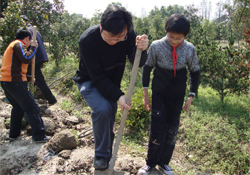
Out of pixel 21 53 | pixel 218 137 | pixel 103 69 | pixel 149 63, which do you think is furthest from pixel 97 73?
pixel 218 137

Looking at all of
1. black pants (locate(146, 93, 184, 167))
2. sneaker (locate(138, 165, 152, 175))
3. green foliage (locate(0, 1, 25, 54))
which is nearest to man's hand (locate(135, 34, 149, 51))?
black pants (locate(146, 93, 184, 167))

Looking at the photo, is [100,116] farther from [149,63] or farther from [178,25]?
[178,25]

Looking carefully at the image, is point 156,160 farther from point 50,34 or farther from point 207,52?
point 50,34

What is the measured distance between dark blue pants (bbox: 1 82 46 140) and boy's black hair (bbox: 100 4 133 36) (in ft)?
6.65

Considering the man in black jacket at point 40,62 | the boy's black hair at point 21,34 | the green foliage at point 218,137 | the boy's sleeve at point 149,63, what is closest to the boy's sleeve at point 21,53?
the boy's black hair at point 21,34

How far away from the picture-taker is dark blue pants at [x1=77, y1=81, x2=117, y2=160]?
81.3 inches

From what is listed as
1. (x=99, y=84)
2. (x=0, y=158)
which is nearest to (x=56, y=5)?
(x=0, y=158)

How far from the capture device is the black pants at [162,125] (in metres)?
2.51

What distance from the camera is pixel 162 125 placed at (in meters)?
2.51

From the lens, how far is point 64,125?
13.2 feet

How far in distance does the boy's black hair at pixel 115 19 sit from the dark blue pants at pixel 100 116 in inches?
25.9

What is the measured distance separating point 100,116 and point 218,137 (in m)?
2.48

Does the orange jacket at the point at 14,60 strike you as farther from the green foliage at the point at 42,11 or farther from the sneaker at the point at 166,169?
the green foliage at the point at 42,11

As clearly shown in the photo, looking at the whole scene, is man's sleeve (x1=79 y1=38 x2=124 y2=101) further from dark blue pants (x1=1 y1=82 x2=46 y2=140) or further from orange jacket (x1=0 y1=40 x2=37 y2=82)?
dark blue pants (x1=1 y1=82 x2=46 y2=140)
